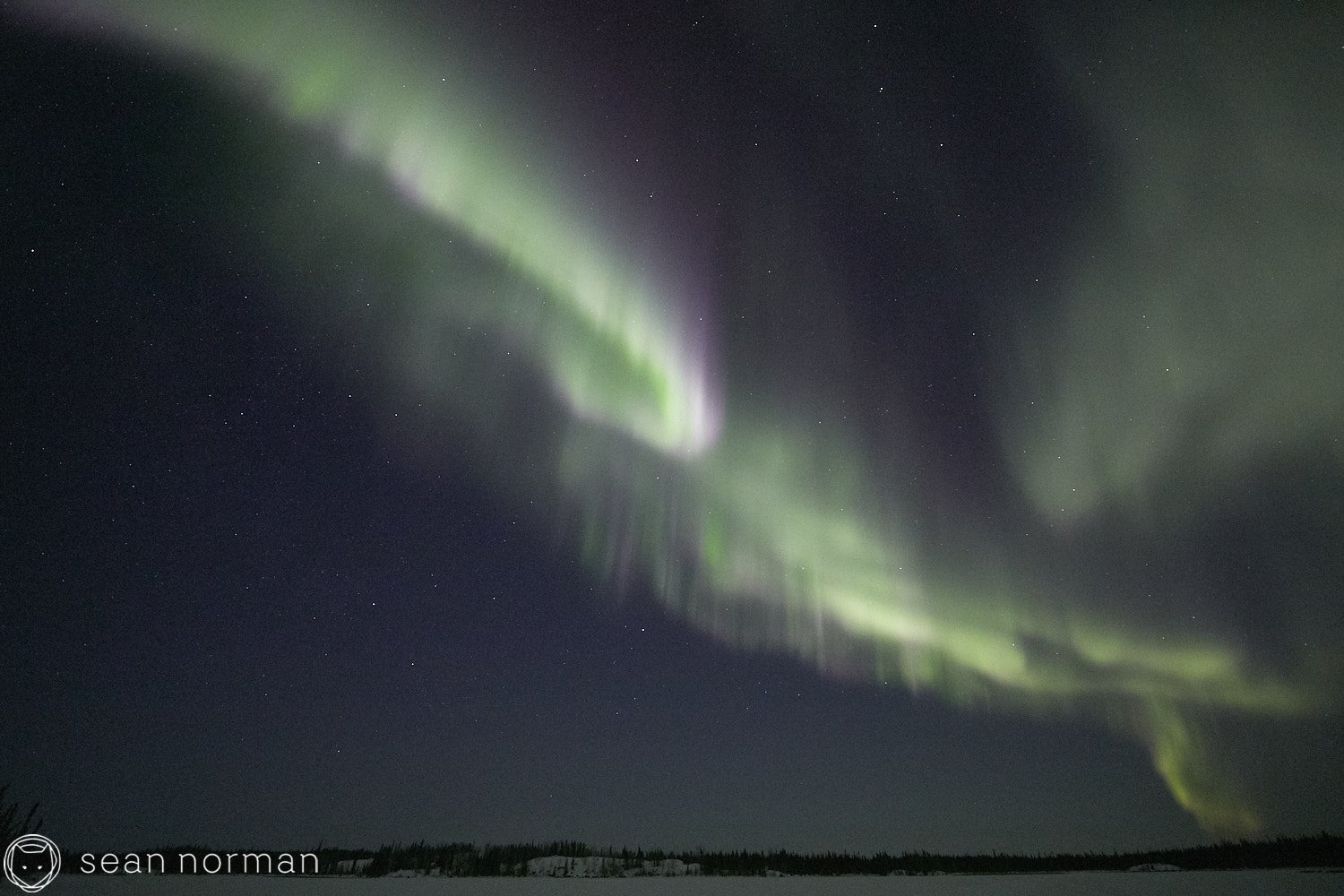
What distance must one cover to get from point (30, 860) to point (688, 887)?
22.5m

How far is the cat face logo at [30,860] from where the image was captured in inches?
874

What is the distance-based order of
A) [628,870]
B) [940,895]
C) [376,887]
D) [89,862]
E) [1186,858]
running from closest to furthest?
[940,895]
[376,887]
[89,862]
[628,870]
[1186,858]

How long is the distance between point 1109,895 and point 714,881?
50.7 ft

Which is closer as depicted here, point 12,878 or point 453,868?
point 12,878

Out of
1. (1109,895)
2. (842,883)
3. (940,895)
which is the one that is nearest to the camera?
(1109,895)

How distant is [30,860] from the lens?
2523 cm

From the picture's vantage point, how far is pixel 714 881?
1217 inches

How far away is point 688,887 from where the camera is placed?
26500mm

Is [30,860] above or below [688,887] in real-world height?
above

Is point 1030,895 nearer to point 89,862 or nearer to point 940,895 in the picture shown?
point 940,895

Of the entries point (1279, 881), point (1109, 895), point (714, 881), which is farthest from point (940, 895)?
point (1279, 881)

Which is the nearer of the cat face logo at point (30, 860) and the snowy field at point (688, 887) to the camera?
the snowy field at point (688, 887)

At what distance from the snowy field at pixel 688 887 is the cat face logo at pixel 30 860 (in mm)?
648

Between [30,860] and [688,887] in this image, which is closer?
[30,860]
